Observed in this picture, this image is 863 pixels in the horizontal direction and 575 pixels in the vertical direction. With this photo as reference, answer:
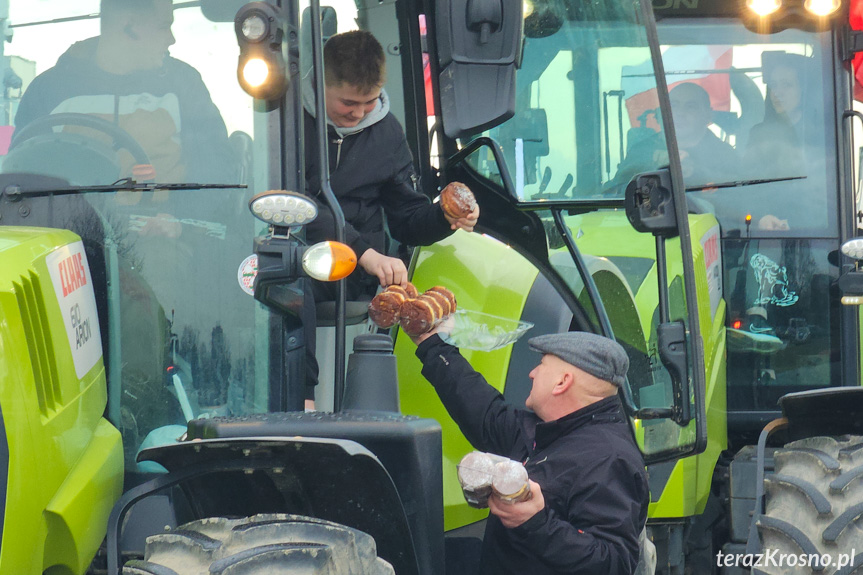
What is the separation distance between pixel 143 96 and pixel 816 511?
234 cm

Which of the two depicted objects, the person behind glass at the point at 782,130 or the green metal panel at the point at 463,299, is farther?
the person behind glass at the point at 782,130

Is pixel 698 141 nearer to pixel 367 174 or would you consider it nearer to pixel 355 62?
pixel 367 174

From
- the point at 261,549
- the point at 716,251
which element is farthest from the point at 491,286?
the point at 716,251

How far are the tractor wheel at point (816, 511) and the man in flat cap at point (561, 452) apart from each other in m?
0.57

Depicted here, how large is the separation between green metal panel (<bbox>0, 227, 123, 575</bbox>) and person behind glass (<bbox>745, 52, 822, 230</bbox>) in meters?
4.05

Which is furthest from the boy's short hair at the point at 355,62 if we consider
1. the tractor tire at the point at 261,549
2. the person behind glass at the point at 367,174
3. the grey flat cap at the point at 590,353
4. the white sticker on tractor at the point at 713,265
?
the white sticker on tractor at the point at 713,265

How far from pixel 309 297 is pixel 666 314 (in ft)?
3.99

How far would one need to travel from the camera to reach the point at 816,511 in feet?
11.3

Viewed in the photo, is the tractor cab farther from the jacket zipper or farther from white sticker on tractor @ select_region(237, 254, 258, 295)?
the jacket zipper

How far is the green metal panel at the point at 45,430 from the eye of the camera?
85.5 inches

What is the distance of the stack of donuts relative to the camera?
3.10 meters

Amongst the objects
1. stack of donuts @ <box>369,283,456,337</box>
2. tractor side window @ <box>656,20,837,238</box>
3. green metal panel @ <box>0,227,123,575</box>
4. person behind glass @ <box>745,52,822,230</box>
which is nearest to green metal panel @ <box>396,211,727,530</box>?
stack of donuts @ <box>369,283,456,337</box>

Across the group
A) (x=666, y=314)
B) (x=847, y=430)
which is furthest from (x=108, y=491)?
(x=847, y=430)

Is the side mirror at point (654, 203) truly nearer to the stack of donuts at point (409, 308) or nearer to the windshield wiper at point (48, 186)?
the stack of donuts at point (409, 308)
